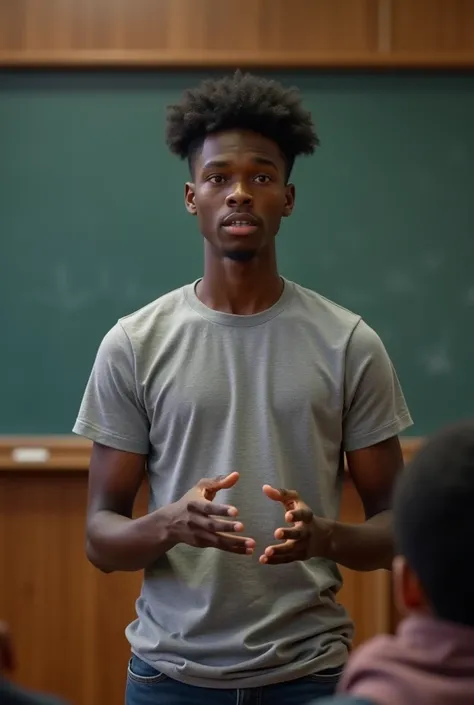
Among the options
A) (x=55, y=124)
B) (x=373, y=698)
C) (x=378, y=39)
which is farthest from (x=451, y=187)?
(x=373, y=698)

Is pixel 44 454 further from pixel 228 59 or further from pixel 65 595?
pixel 228 59

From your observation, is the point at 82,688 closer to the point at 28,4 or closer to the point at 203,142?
the point at 203,142

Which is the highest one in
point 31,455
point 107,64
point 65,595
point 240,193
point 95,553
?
point 107,64

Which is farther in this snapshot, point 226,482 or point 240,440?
point 240,440

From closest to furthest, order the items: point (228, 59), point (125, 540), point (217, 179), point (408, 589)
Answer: point (408, 589) < point (125, 540) < point (217, 179) < point (228, 59)

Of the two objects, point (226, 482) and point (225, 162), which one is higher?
point (225, 162)

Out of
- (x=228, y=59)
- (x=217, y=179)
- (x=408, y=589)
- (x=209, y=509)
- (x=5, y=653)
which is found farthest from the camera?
(x=228, y=59)

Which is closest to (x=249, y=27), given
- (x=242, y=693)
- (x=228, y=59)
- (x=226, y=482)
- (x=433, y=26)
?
(x=228, y=59)

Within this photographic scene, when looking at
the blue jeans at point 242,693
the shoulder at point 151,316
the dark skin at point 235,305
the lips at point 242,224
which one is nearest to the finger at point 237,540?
the dark skin at point 235,305

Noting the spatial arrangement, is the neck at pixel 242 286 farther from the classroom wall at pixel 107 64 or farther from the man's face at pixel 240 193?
the classroom wall at pixel 107 64

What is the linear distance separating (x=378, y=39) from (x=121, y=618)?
1.83 meters

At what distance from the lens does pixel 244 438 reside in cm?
141

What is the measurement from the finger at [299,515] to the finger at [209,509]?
78 millimetres

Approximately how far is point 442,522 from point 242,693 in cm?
67
